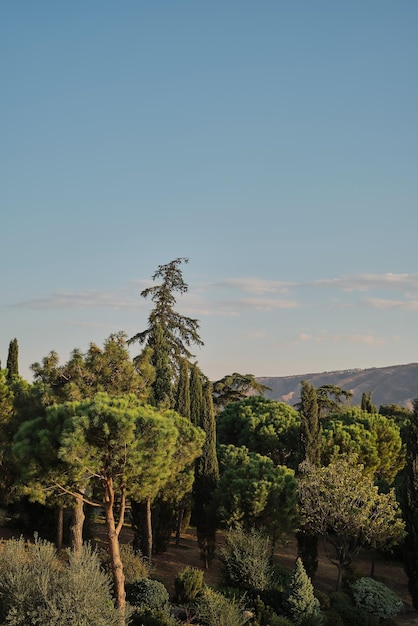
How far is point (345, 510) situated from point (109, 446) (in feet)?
40.7

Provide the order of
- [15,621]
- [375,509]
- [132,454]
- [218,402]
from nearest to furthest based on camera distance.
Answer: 1. [15,621]
2. [132,454]
3. [375,509]
4. [218,402]

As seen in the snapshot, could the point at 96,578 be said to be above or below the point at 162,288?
below

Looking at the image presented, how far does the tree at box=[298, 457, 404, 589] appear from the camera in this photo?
2409 cm

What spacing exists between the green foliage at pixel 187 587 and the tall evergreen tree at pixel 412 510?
10950 millimetres

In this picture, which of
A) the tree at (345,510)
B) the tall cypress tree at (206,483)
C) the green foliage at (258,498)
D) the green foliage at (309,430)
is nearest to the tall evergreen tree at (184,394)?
the tall cypress tree at (206,483)

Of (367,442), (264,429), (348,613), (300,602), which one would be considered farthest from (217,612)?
(367,442)

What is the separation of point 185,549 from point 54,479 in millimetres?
15029

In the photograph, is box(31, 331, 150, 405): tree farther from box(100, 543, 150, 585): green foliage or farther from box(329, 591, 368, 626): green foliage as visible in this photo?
box(329, 591, 368, 626): green foliage

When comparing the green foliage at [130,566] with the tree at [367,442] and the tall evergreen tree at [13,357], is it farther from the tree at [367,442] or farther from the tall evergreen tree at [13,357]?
the tall evergreen tree at [13,357]

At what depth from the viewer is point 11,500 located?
2497 cm

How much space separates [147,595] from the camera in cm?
1802

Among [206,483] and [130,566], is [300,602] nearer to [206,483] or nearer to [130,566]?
[130,566]

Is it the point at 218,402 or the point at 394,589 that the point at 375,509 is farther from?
the point at 218,402

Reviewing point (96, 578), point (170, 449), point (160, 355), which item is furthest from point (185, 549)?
point (96, 578)
